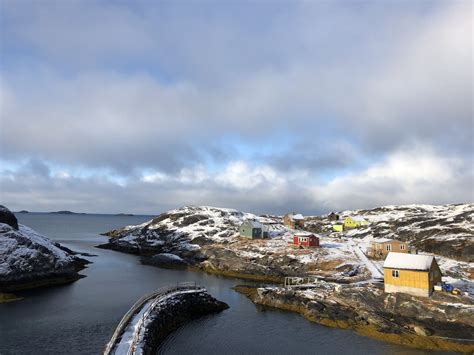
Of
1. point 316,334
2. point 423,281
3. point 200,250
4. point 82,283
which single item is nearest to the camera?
point 316,334

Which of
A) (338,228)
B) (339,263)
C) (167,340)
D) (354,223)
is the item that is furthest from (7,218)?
(354,223)

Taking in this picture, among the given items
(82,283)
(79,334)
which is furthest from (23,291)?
(79,334)

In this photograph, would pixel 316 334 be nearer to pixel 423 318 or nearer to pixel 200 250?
pixel 423 318

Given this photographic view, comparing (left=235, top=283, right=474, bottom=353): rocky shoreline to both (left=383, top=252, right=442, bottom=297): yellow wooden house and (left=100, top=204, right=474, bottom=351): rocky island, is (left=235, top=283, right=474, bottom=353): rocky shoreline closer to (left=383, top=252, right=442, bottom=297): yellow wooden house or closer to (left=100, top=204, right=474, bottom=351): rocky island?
(left=100, top=204, right=474, bottom=351): rocky island

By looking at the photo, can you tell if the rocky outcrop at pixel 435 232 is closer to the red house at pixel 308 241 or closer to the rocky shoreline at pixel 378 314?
the red house at pixel 308 241

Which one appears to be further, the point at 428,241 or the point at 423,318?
the point at 428,241

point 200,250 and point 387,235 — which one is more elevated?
point 387,235

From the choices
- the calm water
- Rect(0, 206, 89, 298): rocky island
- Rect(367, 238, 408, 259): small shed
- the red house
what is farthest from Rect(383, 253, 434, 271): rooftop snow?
Rect(0, 206, 89, 298): rocky island

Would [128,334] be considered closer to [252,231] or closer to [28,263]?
[28,263]
